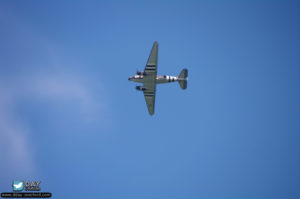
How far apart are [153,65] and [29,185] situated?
117ft

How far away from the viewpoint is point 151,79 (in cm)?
7181

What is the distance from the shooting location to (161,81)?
73.4 m

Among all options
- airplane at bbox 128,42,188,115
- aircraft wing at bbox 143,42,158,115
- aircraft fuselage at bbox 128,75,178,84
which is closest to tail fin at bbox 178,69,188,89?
airplane at bbox 128,42,188,115

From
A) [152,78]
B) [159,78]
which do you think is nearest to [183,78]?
[159,78]

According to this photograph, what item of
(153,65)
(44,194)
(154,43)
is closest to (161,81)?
(153,65)

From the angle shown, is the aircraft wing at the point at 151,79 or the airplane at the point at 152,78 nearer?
the aircraft wing at the point at 151,79

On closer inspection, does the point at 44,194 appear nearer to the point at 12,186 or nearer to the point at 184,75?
the point at 12,186

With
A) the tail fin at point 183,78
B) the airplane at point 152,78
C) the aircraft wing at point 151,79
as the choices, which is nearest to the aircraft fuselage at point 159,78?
the airplane at point 152,78

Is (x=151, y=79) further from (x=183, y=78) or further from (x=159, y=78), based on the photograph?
(x=183, y=78)

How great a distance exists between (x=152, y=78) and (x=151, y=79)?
40 cm

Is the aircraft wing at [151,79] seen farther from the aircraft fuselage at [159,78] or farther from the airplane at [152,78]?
the aircraft fuselage at [159,78]

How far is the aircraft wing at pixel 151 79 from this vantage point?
68.9 meters

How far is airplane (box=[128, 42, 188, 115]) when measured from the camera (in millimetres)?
69375

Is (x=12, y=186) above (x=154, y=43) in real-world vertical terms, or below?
below
